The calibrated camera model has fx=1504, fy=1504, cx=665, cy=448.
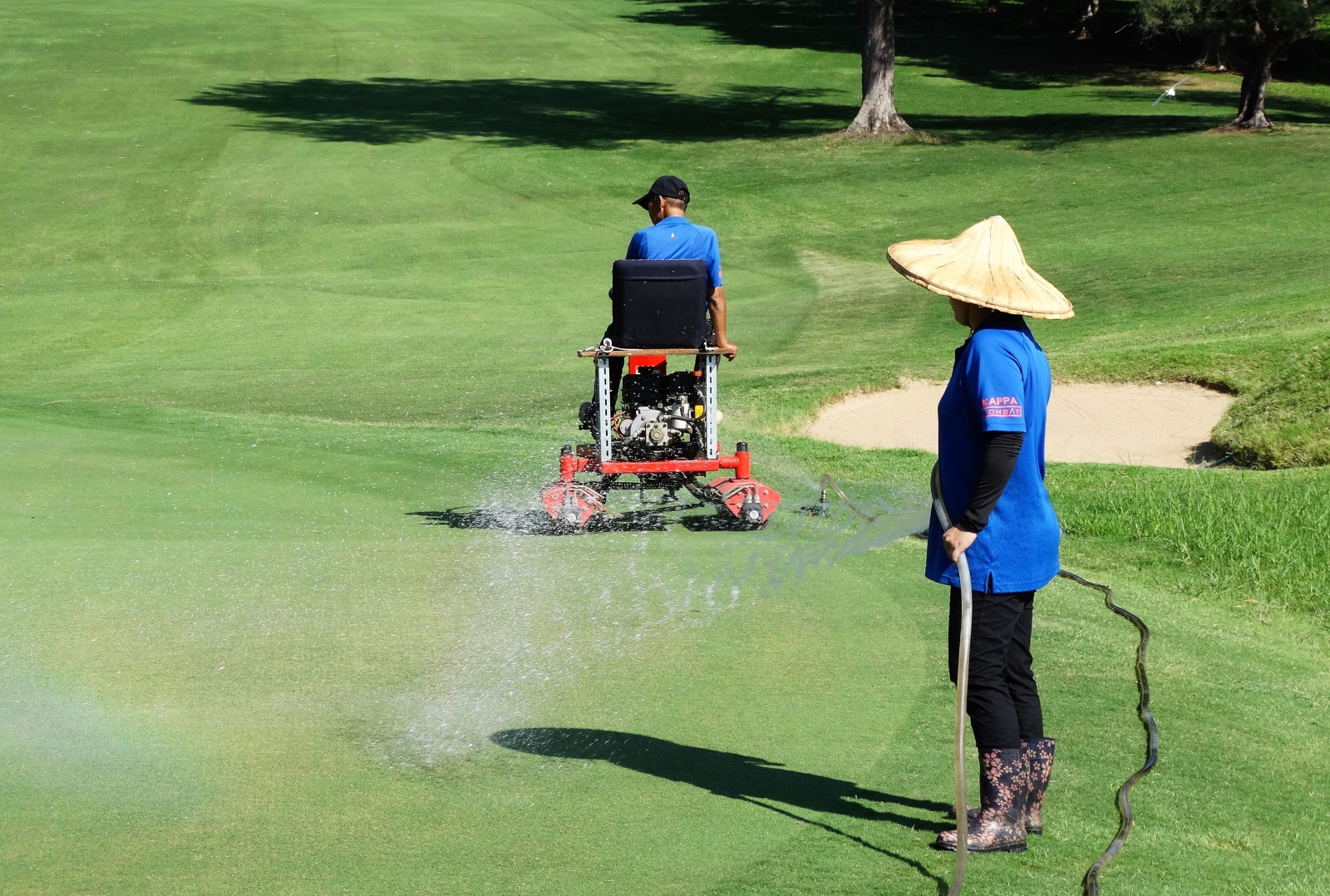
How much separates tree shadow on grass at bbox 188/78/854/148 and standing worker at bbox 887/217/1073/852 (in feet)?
87.9

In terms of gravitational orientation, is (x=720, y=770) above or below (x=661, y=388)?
below

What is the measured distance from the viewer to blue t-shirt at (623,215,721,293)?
28.6ft

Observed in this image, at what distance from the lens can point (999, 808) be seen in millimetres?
4469

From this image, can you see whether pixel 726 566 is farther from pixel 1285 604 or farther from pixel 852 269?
pixel 852 269

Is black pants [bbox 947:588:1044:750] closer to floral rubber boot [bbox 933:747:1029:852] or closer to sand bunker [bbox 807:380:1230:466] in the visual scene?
floral rubber boot [bbox 933:747:1029:852]

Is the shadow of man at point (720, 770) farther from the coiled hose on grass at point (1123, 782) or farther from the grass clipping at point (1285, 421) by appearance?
the grass clipping at point (1285, 421)

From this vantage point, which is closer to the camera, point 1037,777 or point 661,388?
point 1037,777

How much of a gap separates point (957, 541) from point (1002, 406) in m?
0.41

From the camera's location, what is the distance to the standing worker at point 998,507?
440 cm

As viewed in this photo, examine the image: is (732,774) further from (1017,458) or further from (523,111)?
(523,111)

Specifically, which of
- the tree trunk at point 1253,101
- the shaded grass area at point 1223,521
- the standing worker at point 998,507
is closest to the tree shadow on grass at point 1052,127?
the tree trunk at point 1253,101

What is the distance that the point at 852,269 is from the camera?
71.1 feet

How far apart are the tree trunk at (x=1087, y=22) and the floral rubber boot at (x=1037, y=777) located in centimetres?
4639

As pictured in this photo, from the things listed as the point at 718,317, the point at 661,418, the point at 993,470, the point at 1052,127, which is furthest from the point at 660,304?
the point at 1052,127
